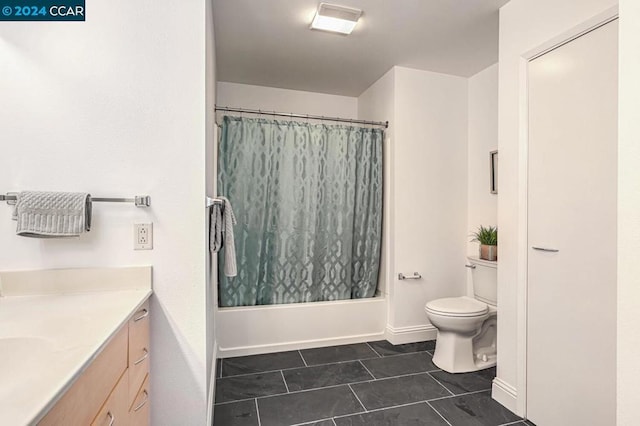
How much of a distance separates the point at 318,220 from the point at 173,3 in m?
1.86

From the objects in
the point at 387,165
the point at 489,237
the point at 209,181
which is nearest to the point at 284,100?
the point at 387,165

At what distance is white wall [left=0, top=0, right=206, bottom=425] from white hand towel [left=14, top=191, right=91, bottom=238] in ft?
0.38

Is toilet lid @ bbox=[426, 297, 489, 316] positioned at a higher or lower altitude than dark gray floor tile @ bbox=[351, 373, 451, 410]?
higher

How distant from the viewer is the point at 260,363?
98.7 inches

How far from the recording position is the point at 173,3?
4.88 feet

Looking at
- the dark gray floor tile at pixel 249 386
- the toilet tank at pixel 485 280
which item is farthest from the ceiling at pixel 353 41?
the dark gray floor tile at pixel 249 386

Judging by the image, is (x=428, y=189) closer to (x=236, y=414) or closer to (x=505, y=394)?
(x=505, y=394)

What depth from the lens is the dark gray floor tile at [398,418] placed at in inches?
70.9

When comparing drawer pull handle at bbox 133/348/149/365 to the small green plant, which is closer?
drawer pull handle at bbox 133/348/149/365

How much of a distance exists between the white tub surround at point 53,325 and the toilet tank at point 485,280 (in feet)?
7.72

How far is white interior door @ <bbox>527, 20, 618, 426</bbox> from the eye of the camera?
1.50 metres

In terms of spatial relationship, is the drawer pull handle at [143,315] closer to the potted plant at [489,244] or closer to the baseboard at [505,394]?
the baseboard at [505,394]

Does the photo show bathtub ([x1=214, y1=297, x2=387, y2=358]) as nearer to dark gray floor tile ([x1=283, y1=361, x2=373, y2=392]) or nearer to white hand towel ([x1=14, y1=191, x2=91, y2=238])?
dark gray floor tile ([x1=283, y1=361, x2=373, y2=392])
